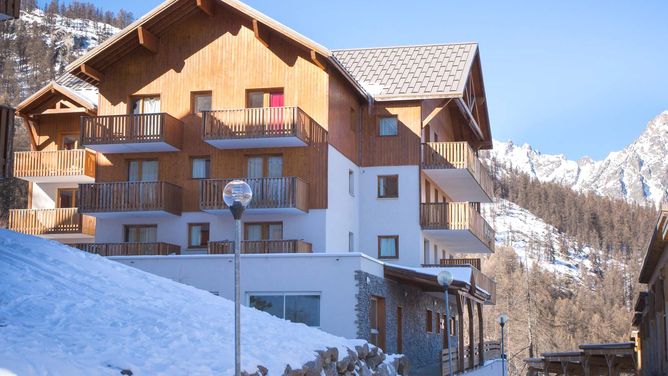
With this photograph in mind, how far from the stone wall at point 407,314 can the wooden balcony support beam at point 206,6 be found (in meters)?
11.4

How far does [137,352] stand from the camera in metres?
12.1

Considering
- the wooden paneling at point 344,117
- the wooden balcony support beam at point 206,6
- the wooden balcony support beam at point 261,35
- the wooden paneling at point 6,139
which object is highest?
the wooden balcony support beam at point 206,6

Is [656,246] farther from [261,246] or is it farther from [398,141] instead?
[398,141]

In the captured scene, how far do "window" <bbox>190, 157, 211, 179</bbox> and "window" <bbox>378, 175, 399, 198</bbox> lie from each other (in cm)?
656

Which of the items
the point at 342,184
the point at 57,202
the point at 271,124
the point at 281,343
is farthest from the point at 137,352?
the point at 57,202

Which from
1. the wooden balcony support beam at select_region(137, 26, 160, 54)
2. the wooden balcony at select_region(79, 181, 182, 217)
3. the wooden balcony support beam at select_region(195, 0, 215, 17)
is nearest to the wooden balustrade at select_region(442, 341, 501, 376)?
the wooden balcony at select_region(79, 181, 182, 217)

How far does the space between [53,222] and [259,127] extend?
9.99 meters

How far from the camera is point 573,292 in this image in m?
157

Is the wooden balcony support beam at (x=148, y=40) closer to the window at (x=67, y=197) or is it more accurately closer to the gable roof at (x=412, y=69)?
the gable roof at (x=412, y=69)

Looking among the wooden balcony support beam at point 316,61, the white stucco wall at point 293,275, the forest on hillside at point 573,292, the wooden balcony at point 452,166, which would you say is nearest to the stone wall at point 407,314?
the white stucco wall at point 293,275

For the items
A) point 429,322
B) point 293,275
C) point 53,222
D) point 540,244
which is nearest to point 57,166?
point 53,222

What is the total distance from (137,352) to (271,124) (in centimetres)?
2031

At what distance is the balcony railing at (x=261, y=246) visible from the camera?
102ft

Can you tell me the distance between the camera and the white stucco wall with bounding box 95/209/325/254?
3228 cm
